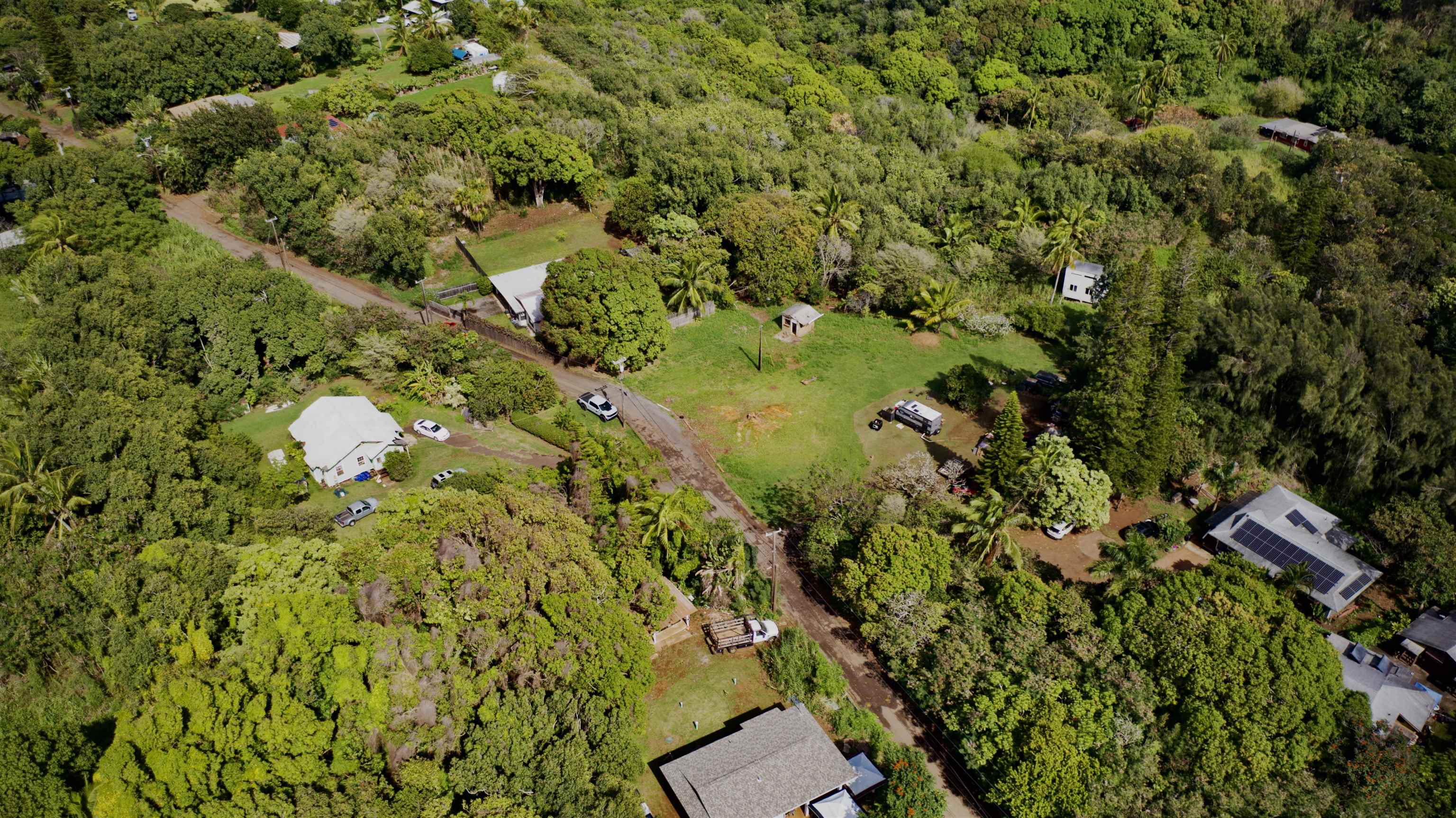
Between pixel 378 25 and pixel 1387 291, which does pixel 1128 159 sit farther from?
pixel 378 25

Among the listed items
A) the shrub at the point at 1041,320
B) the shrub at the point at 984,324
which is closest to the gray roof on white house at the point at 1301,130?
the shrub at the point at 1041,320

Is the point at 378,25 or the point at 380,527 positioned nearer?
the point at 380,527

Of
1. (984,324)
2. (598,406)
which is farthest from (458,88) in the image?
(984,324)

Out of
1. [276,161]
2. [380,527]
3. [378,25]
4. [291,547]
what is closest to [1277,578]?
[380,527]

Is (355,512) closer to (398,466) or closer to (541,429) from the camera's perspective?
(398,466)

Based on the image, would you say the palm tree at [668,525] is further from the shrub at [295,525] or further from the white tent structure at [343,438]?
the white tent structure at [343,438]

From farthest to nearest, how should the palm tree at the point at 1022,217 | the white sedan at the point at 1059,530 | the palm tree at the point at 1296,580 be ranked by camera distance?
1. the palm tree at the point at 1022,217
2. the white sedan at the point at 1059,530
3. the palm tree at the point at 1296,580
